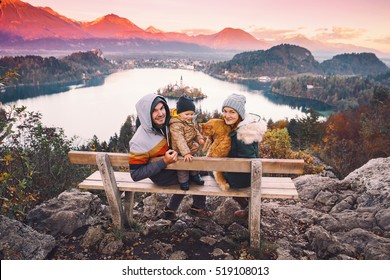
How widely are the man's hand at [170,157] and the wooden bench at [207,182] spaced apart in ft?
0.16

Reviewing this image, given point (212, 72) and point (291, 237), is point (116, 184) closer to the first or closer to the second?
point (291, 237)

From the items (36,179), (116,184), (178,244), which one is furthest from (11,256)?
(36,179)

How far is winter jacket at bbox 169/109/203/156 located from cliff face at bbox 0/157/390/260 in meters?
0.96

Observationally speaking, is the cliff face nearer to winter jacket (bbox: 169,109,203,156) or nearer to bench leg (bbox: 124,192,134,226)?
bench leg (bbox: 124,192,134,226)

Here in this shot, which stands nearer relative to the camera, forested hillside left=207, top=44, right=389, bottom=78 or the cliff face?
the cliff face

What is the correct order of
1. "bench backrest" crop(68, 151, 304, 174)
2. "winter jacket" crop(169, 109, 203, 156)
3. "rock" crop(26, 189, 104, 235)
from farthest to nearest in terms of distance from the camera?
"rock" crop(26, 189, 104, 235), "winter jacket" crop(169, 109, 203, 156), "bench backrest" crop(68, 151, 304, 174)

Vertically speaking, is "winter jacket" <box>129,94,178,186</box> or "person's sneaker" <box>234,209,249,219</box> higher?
"winter jacket" <box>129,94,178,186</box>

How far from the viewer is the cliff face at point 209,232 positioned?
3.17 m

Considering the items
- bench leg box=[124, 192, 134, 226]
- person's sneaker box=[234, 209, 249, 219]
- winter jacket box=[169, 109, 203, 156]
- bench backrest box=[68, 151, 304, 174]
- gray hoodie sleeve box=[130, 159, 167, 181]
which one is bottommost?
person's sneaker box=[234, 209, 249, 219]

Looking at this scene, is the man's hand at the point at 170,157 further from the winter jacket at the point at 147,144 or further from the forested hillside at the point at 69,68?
the forested hillside at the point at 69,68

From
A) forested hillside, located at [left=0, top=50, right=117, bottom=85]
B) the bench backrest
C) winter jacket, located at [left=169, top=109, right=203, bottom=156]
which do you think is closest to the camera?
the bench backrest

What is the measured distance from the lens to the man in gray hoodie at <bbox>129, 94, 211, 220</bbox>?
9.96ft

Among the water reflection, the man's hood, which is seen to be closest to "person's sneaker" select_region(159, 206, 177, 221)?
the man's hood

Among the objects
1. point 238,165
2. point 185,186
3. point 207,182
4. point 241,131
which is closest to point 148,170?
point 185,186
